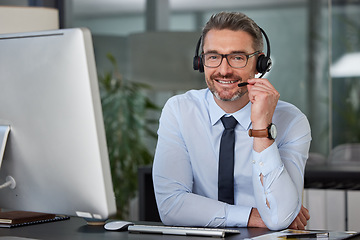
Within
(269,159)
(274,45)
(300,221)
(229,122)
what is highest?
(274,45)

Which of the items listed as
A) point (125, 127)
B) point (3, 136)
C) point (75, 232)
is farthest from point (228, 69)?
point (125, 127)

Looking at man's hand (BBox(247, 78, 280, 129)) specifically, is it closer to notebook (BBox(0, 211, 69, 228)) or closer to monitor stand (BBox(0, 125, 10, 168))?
notebook (BBox(0, 211, 69, 228))

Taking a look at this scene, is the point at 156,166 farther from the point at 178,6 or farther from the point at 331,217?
the point at 178,6

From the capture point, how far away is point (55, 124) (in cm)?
161

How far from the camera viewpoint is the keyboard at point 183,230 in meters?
1.82

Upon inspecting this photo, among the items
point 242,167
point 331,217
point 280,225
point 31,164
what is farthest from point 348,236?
point 331,217

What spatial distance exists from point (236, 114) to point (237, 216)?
0.47 m

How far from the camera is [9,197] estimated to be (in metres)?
1.78

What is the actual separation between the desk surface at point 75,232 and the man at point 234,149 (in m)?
0.22

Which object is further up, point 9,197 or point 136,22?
point 136,22

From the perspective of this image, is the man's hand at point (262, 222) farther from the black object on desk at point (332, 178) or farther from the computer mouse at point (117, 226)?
the black object on desk at point (332, 178)

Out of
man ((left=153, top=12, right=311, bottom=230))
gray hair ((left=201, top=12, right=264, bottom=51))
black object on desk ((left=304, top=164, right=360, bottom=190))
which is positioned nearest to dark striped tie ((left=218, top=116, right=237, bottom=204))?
man ((left=153, top=12, right=311, bottom=230))

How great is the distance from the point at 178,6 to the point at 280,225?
12.9 feet

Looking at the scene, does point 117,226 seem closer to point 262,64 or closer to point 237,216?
point 237,216
